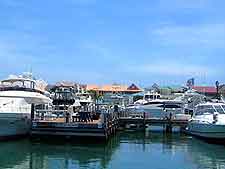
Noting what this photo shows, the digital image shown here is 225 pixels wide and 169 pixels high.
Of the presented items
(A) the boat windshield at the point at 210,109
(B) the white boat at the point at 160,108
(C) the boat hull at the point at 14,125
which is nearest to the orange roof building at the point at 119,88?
(B) the white boat at the point at 160,108

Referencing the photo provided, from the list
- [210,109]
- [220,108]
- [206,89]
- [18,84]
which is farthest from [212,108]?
[206,89]

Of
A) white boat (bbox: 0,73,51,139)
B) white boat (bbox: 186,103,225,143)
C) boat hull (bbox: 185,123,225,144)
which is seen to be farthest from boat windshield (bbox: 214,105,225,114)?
white boat (bbox: 0,73,51,139)

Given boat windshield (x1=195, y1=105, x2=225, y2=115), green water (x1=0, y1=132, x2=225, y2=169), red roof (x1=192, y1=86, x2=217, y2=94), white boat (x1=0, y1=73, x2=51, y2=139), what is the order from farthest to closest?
1. red roof (x1=192, y1=86, x2=217, y2=94)
2. boat windshield (x1=195, y1=105, x2=225, y2=115)
3. white boat (x1=0, y1=73, x2=51, y2=139)
4. green water (x1=0, y1=132, x2=225, y2=169)

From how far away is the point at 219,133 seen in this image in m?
34.8

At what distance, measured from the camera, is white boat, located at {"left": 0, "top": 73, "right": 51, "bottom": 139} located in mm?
34125

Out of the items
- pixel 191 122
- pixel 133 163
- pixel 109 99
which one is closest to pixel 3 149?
pixel 133 163

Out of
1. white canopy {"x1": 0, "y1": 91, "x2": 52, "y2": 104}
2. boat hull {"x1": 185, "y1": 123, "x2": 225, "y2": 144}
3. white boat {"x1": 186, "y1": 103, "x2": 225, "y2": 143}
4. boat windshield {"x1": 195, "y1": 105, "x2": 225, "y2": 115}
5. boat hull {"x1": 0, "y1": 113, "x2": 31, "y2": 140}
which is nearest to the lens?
boat hull {"x1": 0, "y1": 113, "x2": 31, "y2": 140}

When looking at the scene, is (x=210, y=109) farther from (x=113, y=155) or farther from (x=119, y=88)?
(x=119, y=88)

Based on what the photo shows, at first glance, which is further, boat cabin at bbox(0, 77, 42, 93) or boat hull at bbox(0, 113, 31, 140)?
boat cabin at bbox(0, 77, 42, 93)

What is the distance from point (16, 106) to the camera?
35625mm

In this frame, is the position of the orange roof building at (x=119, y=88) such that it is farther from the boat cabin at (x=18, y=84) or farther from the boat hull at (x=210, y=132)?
the boat hull at (x=210, y=132)

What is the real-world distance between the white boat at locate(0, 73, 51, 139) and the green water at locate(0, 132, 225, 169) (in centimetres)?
120

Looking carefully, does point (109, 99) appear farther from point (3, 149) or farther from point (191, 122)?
point (3, 149)

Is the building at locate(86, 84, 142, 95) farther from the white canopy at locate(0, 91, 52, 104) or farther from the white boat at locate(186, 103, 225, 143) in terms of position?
the white canopy at locate(0, 91, 52, 104)
